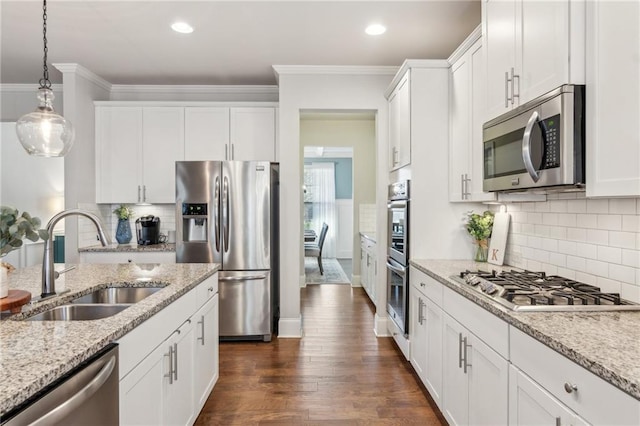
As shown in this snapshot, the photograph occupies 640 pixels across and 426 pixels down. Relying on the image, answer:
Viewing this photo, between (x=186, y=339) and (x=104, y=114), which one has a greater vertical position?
(x=104, y=114)

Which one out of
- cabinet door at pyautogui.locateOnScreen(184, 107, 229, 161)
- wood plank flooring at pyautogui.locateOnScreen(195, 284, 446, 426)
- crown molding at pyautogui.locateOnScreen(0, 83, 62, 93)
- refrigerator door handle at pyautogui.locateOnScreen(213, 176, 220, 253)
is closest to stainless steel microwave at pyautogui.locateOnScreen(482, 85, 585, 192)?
wood plank flooring at pyautogui.locateOnScreen(195, 284, 446, 426)

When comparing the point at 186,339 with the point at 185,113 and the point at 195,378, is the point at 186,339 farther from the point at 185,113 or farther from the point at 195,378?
the point at 185,113

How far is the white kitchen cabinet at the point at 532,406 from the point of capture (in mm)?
1131

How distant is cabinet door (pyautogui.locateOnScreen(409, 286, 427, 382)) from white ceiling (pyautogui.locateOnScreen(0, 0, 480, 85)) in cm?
205

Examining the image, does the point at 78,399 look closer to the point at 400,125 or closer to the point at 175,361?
the point at 175,361

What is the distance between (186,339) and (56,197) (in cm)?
471

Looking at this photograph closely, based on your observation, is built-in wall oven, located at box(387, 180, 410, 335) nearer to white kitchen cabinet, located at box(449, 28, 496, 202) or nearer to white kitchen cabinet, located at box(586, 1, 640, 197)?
white kitchen cabinet, located at box(449, 28, 496, 202)

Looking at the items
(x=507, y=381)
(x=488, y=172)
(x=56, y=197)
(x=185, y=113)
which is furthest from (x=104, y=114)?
(x=507, y=381)

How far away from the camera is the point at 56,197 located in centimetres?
543

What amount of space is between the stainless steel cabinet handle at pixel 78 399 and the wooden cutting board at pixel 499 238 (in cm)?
241

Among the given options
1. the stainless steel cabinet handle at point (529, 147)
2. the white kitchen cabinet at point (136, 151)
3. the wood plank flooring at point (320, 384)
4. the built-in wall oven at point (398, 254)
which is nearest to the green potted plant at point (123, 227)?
the white kitchen cabinet at point (136, 151)

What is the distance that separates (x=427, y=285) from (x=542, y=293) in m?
0.94

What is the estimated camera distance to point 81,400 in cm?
106

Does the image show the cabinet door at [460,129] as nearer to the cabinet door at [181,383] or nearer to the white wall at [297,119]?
the white wall at [297,119]
